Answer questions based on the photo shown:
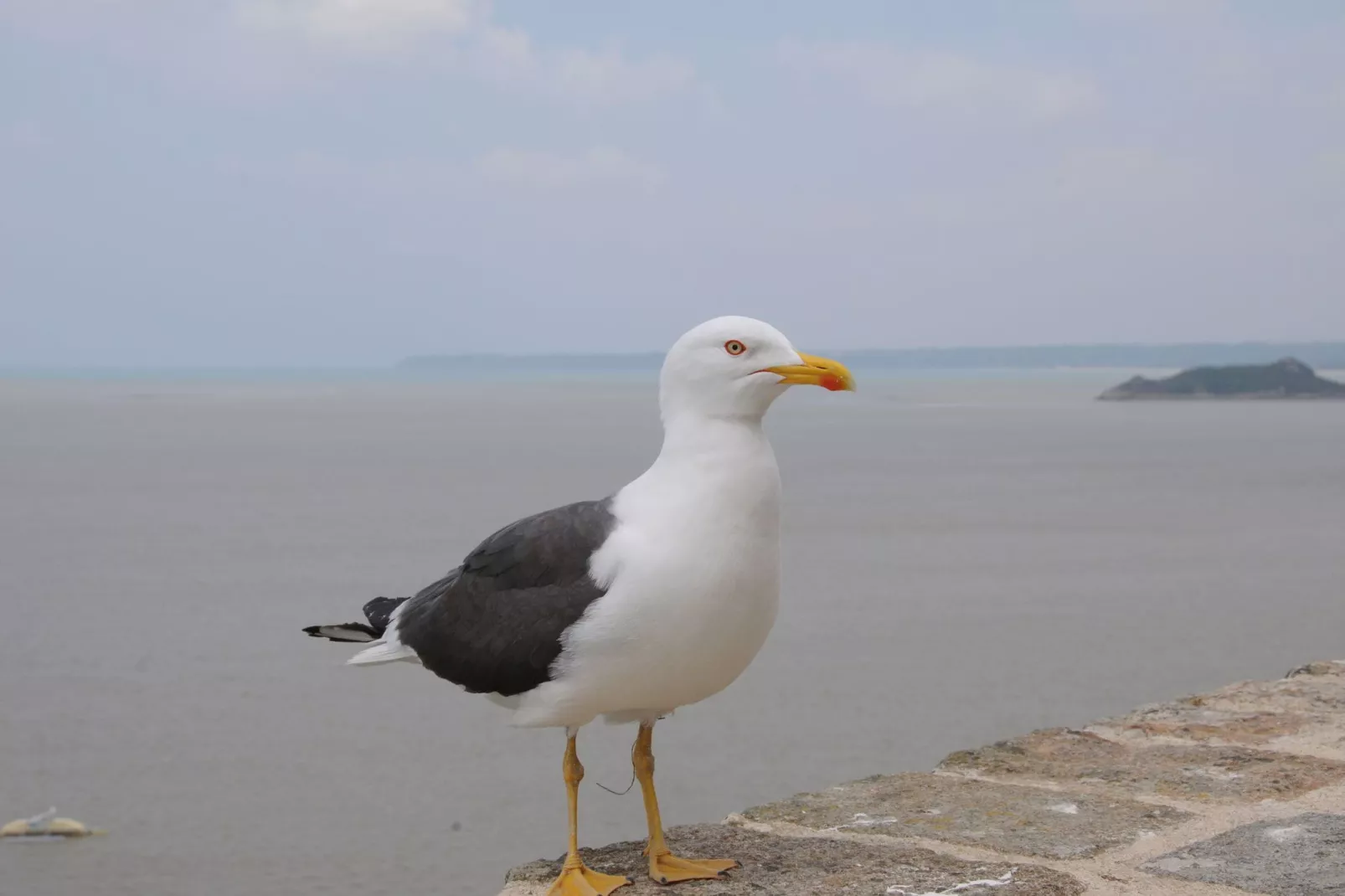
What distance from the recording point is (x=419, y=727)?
13.6 m

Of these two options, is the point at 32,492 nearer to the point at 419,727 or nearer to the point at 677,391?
the point at 419,727

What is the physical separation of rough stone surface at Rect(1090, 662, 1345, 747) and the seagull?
205 cm

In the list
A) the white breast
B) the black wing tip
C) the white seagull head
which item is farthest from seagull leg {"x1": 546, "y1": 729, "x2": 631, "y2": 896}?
the white seagull head

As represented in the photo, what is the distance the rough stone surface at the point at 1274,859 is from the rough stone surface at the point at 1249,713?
40.1 inches

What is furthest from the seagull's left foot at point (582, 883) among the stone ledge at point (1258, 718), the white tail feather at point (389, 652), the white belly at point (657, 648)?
the stone ledge at point (1258, 718)

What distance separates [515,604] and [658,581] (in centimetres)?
49

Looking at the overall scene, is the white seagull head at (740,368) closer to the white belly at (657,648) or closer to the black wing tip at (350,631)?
the white belly at (657,648)

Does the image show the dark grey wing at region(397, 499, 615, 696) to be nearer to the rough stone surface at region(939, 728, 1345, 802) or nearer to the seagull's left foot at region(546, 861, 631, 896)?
the seagull's left foot at region(546, 861, 631, 896)

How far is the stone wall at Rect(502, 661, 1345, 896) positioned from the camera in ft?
13.0

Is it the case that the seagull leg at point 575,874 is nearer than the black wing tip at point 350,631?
Yes

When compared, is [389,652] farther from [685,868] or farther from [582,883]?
[685,868]

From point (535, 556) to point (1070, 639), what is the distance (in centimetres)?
1406

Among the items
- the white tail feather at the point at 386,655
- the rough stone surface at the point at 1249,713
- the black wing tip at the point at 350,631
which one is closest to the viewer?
the white tail feather at the point at 386,655

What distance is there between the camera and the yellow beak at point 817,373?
4.12 metres
